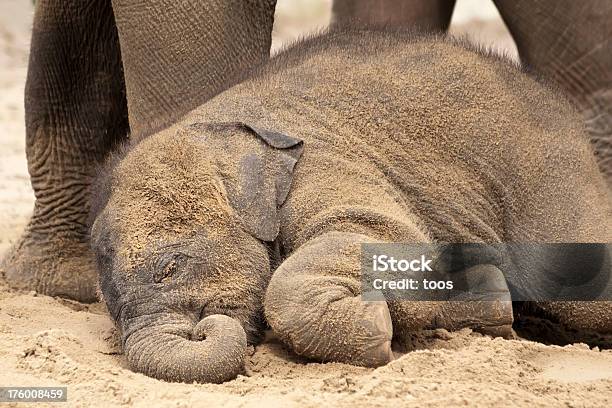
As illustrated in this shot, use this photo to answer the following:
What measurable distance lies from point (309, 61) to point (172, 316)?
3.43 feet

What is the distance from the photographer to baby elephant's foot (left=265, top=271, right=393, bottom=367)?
329 centimetres

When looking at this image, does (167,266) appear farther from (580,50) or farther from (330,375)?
(580,50)

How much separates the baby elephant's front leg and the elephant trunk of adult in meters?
0.13

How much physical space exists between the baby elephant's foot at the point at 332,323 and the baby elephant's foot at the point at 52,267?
62.8 inches

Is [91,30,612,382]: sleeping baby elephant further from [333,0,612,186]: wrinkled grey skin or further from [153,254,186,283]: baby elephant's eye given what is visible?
[333,0,612,186]: wrinkled grey skin

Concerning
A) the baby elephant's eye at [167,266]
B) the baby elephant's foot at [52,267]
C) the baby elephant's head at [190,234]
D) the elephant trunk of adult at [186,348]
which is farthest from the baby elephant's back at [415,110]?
the baby elephant's foot at [52,267]

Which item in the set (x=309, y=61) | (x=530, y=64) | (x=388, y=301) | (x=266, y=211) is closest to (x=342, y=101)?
(x=309, y=61)

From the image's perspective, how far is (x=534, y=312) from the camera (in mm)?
4109
